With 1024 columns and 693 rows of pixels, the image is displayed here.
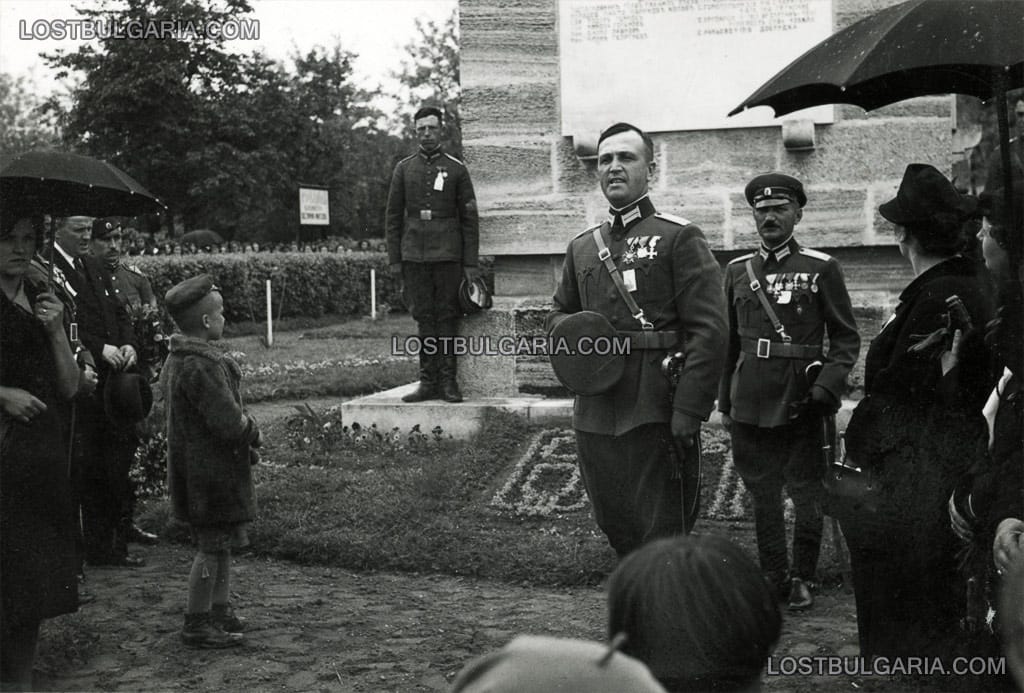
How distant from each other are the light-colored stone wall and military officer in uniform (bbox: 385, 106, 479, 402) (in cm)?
35

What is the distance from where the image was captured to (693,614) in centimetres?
189

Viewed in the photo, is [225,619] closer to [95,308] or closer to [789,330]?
[95,308]

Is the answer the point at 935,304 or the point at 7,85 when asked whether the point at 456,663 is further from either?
the point at 7,85

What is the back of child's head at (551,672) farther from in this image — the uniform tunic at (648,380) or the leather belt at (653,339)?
the leather belt at (653,339)

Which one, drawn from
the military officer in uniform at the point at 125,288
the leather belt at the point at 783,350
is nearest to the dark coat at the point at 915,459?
the leather belt at the point at 783,350

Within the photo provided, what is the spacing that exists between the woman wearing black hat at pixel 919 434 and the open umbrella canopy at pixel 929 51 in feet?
1.14

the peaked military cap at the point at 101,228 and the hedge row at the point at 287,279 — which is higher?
the peaked military cap at the point at 101,228

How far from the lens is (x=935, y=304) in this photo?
12.5 ft

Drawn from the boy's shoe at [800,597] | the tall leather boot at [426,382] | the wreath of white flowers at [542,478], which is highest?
the tall leather boot at [426,382]

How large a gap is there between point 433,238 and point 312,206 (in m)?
12.3

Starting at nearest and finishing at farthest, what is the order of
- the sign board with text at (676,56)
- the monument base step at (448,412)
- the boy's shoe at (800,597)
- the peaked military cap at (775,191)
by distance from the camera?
the boy's shoe at (800,597) → the peaked military cap at (775,191) → the sign board with text at (676,56) → the monument base step at (448,412)

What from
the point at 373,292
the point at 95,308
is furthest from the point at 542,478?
the point at 373,292

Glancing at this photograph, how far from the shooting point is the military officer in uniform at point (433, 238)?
846cm

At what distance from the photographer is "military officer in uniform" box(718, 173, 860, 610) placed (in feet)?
17.3
